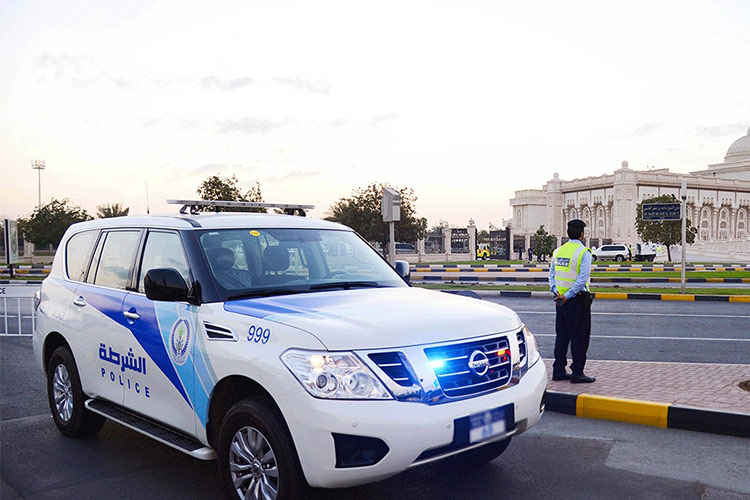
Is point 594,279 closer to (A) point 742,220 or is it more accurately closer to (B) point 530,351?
(B) point 530,351

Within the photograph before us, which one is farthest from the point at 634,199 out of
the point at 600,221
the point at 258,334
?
the point at 258,334

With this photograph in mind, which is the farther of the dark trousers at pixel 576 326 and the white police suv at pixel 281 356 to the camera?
the dark trousers at pixel 576 326

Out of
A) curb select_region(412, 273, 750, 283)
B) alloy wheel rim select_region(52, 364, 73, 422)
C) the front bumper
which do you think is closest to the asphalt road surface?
alloy wheel rim select_region(52, 364, 73, 422)

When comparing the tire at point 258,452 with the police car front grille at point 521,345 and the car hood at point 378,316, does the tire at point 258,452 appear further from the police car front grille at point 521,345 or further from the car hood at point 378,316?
the police car front grille at point 521,345

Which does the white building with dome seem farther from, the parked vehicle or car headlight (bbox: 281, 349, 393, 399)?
car headlight (bbox: 281, 349, 393, 399)

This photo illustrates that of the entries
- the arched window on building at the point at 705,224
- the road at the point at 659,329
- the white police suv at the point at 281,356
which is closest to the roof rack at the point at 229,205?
the white police suv at the point at 281,356

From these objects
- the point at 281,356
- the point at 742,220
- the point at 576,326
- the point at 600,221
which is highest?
the point at 742,220

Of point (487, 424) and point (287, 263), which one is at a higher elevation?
point (287, 263)

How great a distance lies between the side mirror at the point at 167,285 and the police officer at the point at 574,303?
164 inches

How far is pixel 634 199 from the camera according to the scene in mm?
89875

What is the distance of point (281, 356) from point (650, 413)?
3874mm

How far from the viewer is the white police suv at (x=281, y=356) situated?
133 inches

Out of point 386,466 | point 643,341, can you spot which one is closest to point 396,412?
point 386,466

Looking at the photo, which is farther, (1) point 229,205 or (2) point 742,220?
(2) point 742,220
